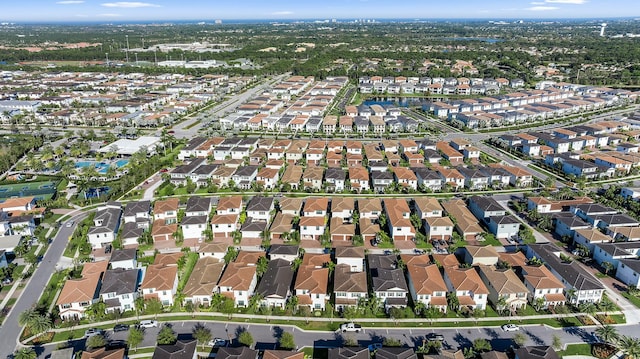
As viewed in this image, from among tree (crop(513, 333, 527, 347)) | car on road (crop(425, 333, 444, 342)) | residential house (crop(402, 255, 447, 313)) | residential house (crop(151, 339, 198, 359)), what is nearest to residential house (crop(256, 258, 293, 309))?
residential house (crop(151, 339, 198, 359))

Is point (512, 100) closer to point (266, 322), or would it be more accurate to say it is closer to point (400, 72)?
point (400, 72)

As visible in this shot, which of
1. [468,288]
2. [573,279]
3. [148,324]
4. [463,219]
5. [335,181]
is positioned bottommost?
[148,324]

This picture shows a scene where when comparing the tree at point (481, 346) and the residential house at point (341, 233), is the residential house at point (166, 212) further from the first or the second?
the tree at point (481, 346)

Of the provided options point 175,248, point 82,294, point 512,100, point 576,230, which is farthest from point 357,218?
point 512,100

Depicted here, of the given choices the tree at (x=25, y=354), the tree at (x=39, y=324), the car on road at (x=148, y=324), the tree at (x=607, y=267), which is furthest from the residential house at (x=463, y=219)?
the tree at (x=25, y=354)

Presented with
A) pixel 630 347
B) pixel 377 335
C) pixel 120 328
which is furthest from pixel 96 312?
pixel 630 347

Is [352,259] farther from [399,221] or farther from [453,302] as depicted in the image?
[453,302]

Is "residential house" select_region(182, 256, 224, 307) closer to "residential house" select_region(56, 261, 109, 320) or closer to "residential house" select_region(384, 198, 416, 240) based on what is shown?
"residential house" select_region(56, 261, 109, 320)
